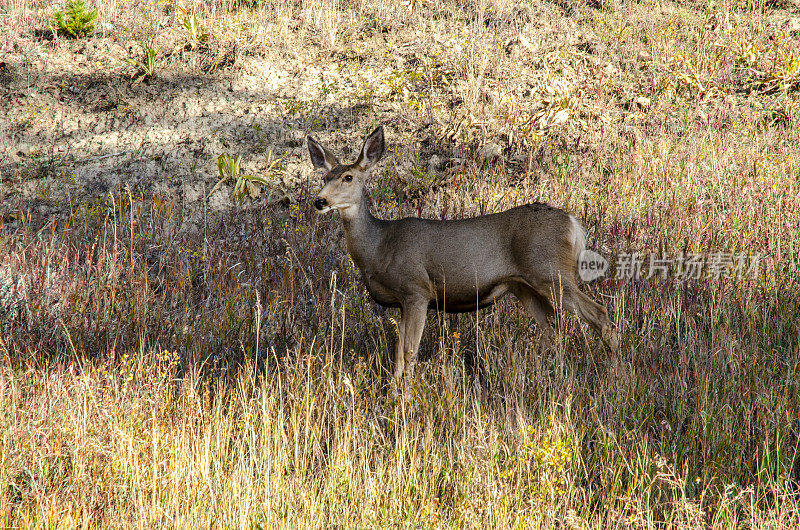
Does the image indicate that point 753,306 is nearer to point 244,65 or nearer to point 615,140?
point 615,140

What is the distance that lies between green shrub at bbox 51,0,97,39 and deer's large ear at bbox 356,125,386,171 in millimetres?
7179

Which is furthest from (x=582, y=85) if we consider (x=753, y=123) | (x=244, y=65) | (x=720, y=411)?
(x=720, y=411)

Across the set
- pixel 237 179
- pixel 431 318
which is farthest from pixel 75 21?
pixel 431 318

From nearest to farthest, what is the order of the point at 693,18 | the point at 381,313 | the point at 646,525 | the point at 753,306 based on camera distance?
1. the point at 646,525
2. the point at 753,306
3. the point at 381,313
4. the point at 693,18

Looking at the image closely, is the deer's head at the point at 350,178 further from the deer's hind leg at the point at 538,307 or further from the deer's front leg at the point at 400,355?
the deer's hind leg at the point at 538,307

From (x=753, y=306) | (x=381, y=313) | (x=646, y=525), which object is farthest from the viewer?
(x=381, y=313)

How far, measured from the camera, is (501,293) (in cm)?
543

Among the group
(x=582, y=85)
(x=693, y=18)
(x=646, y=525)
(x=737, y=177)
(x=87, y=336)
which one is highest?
(x=693, y=18)

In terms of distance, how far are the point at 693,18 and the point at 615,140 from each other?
386cm

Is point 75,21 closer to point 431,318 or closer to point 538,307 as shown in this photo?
point 431,318

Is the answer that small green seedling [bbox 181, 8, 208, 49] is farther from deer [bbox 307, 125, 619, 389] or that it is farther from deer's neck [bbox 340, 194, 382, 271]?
deer's neck [bbox 340, 194, 382, 271]

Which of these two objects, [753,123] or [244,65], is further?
[244,65]

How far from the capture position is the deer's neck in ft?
18.0

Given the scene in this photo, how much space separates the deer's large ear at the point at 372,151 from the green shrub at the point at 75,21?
7.18 metres
